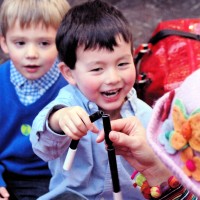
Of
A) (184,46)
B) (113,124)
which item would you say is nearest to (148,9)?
(184,46)

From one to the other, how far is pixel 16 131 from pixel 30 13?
396 millimetres

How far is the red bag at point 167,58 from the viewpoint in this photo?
5.69 ft

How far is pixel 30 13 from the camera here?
1521 mm

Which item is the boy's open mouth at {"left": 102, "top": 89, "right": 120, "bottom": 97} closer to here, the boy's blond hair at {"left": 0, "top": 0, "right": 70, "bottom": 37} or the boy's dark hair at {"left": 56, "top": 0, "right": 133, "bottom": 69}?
the boy's dark hair at {"left": 56, "top": 0, "right": 133, "bottom": 69}

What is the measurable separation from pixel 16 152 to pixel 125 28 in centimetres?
61

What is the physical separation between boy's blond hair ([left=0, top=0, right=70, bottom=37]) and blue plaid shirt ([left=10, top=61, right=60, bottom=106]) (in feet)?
0.52

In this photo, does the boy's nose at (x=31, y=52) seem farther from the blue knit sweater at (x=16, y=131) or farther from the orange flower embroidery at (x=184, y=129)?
the orange flower embroidery at (x=184, y=129)

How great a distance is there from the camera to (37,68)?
1548mm

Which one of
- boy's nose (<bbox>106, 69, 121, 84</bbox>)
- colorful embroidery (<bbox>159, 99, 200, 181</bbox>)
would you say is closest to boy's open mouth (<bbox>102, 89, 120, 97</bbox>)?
boy's nose (<bbox>106, 69, 121, 84</bbox>)

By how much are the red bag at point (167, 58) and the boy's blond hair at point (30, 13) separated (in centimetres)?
47

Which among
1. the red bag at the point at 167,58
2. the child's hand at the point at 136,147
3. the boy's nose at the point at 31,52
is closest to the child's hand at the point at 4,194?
the boy's nose at the point at 31,52

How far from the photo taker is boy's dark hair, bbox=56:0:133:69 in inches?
47.3

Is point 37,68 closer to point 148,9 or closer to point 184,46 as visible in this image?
point 184,46

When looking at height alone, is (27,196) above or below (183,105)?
below
